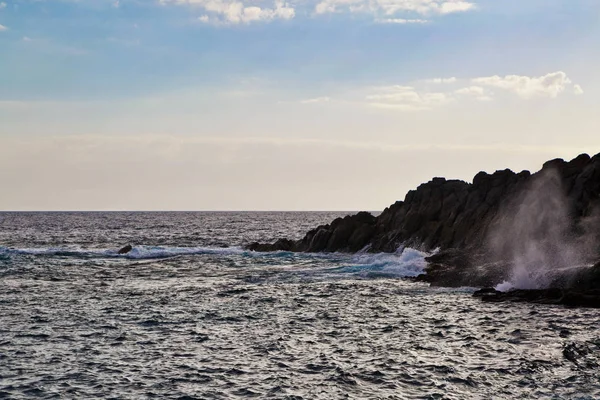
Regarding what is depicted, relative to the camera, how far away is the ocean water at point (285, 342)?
1786cm

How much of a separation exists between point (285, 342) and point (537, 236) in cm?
2581

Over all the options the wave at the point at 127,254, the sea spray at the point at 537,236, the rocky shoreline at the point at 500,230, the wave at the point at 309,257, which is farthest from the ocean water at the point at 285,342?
the wave at the point at 127,254

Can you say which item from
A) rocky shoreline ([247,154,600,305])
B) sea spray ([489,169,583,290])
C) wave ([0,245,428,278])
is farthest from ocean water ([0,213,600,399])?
wave ([0,245,428,278])

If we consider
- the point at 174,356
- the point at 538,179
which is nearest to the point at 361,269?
the point at 538,179

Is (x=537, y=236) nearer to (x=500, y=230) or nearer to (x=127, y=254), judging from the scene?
(x=500, y=230)

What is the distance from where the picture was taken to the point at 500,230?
153ft

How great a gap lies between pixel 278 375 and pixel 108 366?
5763 mm

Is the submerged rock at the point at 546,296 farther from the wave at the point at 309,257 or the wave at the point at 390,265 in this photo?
the wave at the point at 309,257

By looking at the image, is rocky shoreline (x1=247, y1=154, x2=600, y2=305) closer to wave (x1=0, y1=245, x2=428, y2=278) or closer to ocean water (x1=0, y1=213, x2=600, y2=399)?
wave (x1=0, y1=245, x2=428, y2=278)

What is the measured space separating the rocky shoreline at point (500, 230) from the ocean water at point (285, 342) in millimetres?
4039

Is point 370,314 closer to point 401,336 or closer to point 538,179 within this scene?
point 401,336

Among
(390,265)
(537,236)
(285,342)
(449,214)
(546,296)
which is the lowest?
(285,342)

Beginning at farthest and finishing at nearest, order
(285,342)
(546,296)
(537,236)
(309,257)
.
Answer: (309,257), (537,236), (546,296), (285,342)

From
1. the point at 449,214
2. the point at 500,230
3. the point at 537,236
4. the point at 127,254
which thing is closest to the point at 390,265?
the point at 500,230
